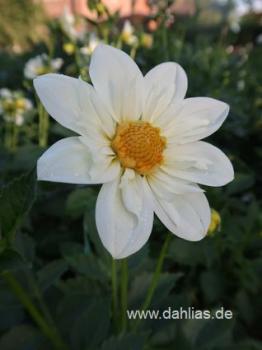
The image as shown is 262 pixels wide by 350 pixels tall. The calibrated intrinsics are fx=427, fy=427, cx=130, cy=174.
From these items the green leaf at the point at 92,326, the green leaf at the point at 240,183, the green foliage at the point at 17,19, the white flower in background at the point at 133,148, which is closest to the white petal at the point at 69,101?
the white flower in background at the point at 133,148

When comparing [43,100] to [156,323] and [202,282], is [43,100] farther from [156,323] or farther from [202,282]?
[202,282]

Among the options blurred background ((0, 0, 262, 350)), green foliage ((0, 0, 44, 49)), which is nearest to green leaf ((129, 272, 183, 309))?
blurred background ((0, 0, 262, 350))

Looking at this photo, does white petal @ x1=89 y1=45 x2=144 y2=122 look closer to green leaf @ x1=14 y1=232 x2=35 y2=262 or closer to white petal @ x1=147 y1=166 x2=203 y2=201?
white petal @ x1=147 y1=166 x2=203 y2=201

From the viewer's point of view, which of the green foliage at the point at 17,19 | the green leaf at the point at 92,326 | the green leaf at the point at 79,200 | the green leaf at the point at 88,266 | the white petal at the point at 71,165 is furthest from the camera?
the green foliage at the point at 17,19

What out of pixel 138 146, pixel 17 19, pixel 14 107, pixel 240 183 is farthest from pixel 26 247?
pixel 17 19

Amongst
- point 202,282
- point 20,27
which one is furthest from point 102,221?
point 20,27

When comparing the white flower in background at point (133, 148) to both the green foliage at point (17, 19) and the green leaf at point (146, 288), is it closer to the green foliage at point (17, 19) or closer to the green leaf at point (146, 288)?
the green leaf at point (146, 288)

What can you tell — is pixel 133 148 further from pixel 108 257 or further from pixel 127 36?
pixel 127 36
